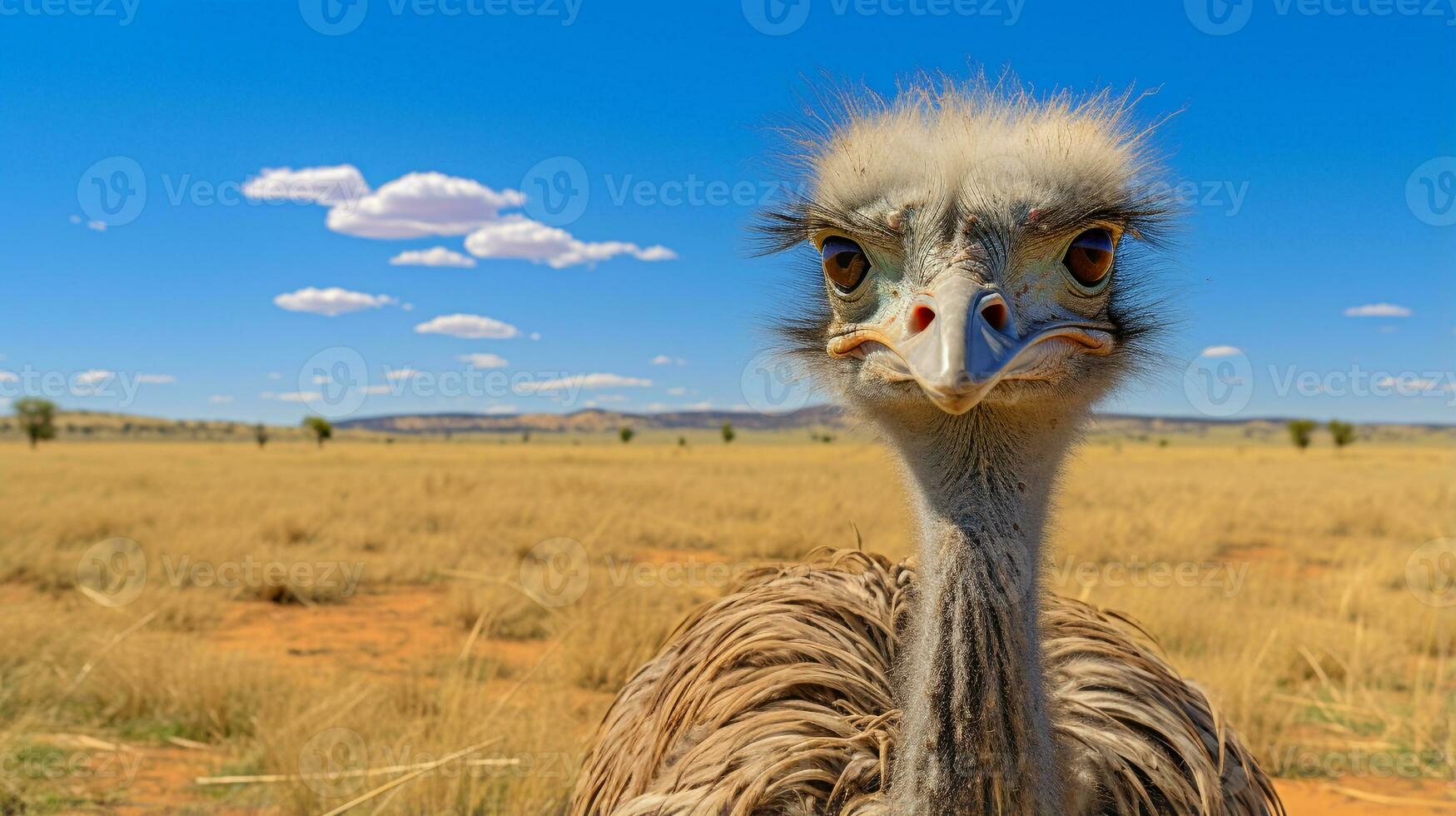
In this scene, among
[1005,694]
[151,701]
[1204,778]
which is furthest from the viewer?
[151,701]

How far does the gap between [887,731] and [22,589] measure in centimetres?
1103

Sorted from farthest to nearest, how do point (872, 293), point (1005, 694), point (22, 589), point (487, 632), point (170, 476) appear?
point (170, 476)
point (22, 589)
point (487, 632)
point (872, 293)
point (1005, 694)

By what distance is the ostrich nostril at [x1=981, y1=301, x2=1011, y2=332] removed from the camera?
1734 millimetres

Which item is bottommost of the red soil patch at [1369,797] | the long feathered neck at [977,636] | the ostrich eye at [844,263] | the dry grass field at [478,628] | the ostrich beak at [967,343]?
the red soil patch at [1369,797]

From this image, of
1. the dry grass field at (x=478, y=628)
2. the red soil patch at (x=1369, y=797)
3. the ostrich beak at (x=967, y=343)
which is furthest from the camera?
the red soil patch at (x=1369, y=797)

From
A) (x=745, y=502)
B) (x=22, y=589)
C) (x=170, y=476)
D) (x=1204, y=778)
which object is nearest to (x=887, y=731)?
(x=1204, y=778)

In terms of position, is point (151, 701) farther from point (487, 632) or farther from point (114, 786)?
point (487, 632)

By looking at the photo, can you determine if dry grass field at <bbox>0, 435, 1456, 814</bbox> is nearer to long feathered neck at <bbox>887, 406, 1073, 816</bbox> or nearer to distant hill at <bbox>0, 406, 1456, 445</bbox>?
long feathered neck at <bbox>887, 406, 1073, 816</bbox>

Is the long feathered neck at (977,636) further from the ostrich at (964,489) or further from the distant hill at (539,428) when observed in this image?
the distant hill at (539,428)

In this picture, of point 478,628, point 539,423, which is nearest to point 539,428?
point 539,423

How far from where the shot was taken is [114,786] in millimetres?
4613

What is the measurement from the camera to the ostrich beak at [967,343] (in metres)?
1.60

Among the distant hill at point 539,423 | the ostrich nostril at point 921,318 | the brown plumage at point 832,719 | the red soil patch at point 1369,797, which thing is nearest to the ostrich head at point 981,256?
the ostrich nostril at point 921,318

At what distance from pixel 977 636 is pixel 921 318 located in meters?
0.56
